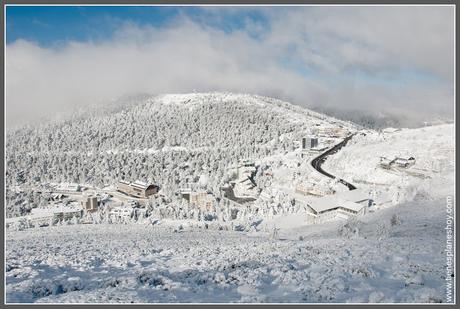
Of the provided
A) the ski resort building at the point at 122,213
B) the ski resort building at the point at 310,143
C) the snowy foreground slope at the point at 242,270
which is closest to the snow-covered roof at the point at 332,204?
the snowy foreground slope at the point at 242,270

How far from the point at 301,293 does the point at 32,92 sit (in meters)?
176

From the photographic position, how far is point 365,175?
4625cm

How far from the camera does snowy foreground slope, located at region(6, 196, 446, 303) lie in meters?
10.3

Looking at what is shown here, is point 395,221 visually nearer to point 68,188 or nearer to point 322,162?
point 322,162

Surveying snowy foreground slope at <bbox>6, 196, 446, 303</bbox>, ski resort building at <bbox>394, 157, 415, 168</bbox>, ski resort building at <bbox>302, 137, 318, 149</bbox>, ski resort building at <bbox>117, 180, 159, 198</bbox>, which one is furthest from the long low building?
ski resort building at <bbox>302, 137, 318, 149</bbox>

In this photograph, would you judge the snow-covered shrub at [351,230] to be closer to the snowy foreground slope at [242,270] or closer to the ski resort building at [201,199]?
the snowy foreground slope at [242,270]

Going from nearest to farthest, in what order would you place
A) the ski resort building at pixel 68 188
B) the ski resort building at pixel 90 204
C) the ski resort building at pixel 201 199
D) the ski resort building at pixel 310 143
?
the ski resort building at pixel 201 199, the ski resort building at pixel 90 204, the ski resort building at pixel 68 188, the ski resort building at pixel 310 143

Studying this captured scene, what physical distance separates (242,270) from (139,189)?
147ft

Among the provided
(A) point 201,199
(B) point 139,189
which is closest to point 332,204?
(A) point 201,199

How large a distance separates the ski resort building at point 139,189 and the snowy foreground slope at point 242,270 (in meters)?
35.5

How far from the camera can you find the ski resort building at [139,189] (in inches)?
2125

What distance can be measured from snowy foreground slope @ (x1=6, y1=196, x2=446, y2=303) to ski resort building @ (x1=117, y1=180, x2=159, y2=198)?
35461 millimetres

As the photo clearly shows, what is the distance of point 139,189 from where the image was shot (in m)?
55.1

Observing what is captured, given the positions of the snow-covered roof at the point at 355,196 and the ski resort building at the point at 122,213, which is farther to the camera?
the ski resort building at the point at 122,213
